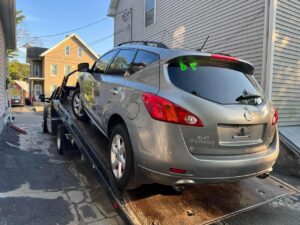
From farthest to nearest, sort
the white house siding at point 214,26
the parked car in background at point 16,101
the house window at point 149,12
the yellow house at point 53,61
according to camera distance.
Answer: the yellow house at point 53,61 → the parked car in background at point 16,101 → the house window at point 149,12 → the white house siding at point 214,26

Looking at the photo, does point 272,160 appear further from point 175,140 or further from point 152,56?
point 152,56

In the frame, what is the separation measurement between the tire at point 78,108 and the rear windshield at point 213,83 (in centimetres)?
300

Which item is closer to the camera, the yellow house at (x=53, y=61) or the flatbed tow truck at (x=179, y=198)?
the flatbed tow truck at (x=179, y=198)

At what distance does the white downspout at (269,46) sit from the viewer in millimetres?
7035

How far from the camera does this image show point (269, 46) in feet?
23.2

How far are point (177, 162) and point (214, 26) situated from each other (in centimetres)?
722

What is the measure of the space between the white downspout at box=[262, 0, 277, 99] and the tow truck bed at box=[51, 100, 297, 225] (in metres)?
3.41

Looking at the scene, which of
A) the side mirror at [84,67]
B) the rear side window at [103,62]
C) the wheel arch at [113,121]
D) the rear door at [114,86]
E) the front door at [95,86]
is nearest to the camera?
the wheel arch at [113,121]

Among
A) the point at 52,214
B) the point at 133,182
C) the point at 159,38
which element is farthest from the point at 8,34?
the point at 133,182

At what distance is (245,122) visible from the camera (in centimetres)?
297

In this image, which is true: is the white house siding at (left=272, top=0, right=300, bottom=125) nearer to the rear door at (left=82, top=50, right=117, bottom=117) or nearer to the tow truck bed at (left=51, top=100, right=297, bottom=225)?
the tow truck bed at (left=51, top=100, right=297, bottom=225)

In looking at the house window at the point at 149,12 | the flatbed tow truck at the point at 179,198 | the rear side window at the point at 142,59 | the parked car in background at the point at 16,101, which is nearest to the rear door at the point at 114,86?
the rear side window at the point at 142,59

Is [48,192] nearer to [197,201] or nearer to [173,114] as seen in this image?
[197,201]

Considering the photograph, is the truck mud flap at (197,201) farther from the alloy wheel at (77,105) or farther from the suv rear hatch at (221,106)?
the alloy wheel at (77,105)
